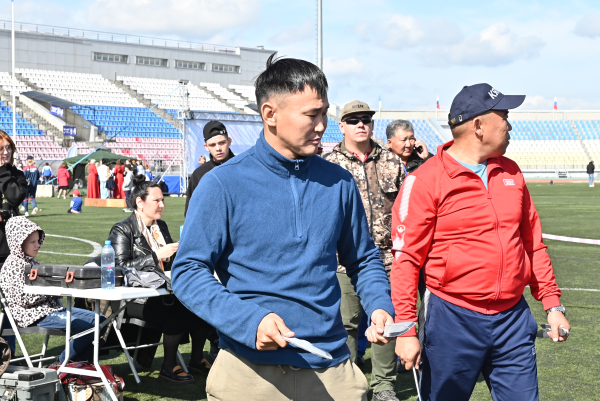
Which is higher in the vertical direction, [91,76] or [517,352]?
[91,76]

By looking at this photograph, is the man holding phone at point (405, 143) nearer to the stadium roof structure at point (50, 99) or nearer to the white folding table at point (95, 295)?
the white folding table at point (95, 295)

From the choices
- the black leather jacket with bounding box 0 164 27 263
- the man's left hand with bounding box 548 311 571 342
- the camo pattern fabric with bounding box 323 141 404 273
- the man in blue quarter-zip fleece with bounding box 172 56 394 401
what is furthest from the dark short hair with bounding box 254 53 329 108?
the black leather jacket with bounding box 0 164 27 263

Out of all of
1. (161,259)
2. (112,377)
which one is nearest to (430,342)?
(112,377)

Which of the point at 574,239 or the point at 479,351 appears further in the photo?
the point at 574,239

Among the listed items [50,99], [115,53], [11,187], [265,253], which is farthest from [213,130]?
[115,53]

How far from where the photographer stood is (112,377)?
199 inches

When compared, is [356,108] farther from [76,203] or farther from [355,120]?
[76,203]

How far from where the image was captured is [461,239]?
3.17 meters

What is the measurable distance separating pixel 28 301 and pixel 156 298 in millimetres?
951

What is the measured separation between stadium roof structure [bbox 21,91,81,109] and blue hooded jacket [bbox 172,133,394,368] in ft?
162

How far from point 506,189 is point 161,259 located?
3.30m

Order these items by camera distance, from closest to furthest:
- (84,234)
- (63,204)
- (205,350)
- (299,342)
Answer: (299,342) < (205,350) < (84,234) < (63,204)

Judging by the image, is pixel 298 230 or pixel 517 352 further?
pixel 517 352

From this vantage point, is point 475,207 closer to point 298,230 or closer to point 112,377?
point 298,230
